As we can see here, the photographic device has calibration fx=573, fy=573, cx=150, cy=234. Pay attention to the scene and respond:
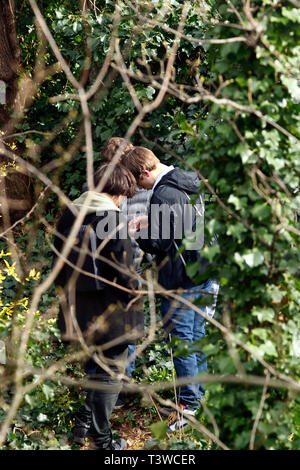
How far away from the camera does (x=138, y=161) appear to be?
4113 mm

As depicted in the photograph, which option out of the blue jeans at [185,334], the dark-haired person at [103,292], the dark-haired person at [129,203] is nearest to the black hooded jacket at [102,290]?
the dark-haired person at [103,292]

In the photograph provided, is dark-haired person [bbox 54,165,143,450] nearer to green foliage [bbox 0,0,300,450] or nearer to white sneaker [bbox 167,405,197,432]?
white sneaker [bbox 167,405,197,432]

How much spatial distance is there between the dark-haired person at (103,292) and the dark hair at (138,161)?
49cm

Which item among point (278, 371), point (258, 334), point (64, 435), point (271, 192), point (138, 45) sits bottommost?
point (64, 435)

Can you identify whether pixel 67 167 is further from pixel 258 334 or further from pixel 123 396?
pixel 258 334

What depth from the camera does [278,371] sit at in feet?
8.68

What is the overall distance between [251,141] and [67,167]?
436cm

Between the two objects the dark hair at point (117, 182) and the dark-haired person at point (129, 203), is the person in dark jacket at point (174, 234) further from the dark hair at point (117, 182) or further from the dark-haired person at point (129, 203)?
the dark hair at point (117, 182)

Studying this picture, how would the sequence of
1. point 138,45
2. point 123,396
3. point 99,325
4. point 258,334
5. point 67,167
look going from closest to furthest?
point 258,334
point 99,325
point 123,396
point 138,45
point 67,167

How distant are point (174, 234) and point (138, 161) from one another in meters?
0.61

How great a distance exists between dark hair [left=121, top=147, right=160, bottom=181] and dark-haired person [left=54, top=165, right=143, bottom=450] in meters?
0.49
